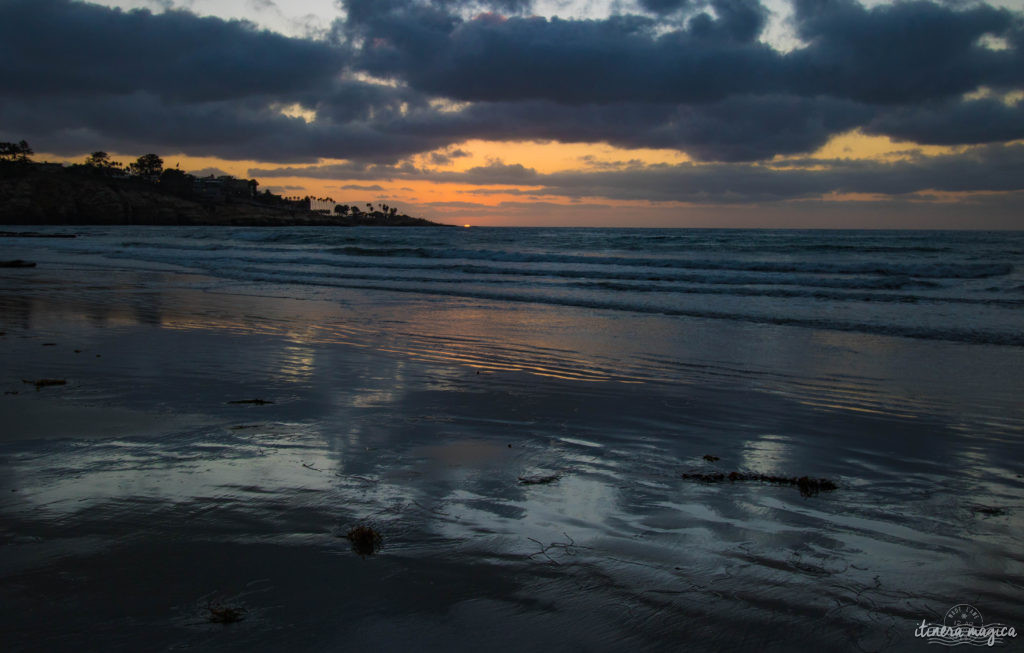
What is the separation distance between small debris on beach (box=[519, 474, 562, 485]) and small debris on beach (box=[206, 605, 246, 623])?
219 cm

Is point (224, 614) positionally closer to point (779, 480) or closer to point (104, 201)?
point (779, 480)

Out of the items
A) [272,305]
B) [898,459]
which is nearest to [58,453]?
[898,459]

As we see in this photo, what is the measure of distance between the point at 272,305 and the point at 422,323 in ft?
16.4

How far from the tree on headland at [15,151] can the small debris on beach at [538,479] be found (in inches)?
7150

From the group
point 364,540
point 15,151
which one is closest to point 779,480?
point 364,540

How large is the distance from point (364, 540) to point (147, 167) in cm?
20821

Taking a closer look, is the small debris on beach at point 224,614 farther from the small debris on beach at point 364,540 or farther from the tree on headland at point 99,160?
the tree on headland at point 99,160

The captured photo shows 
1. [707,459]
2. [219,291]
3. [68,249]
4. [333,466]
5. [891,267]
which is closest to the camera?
[333,466]

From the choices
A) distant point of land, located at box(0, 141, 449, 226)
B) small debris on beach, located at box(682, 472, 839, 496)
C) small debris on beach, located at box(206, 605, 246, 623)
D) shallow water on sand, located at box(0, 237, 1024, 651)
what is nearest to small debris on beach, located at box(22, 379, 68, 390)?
shallow water on sand, located at box(0, 237, 1024, 651)

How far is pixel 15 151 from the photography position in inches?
5822

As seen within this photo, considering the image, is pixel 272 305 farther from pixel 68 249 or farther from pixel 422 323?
pixel 68 249

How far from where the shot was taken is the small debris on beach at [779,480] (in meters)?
4.65

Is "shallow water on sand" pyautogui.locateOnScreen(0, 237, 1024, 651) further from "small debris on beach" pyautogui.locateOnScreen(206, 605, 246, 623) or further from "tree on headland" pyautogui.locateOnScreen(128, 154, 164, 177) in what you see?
"tree on headland" pyautogui.locateOnScreen(128, 154, 164, 177)

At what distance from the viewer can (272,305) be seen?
16328 mm
